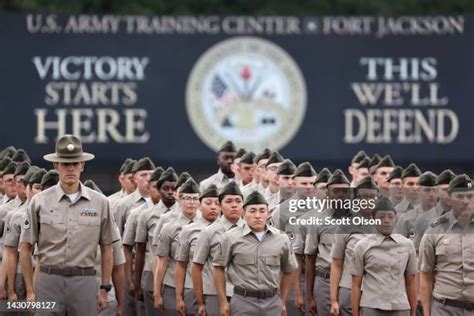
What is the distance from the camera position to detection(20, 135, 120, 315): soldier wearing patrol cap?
736 inches

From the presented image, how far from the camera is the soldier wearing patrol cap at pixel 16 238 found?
66.3ft

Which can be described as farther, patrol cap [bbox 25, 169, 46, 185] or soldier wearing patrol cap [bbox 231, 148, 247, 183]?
soldier wearing patrol cap [bbox 231, 148, 247, 183]

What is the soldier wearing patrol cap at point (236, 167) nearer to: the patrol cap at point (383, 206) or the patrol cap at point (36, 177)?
the patrol cap at point (36, 177)

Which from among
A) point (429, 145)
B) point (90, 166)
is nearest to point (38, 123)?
point (90, 166)

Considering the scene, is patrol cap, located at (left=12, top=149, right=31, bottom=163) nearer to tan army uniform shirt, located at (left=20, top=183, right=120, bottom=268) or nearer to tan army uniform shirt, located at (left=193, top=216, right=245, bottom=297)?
tan army uniform shirt, located at (left=193, top=216, right=245, bottom=297)

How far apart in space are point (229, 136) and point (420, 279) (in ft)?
38.1

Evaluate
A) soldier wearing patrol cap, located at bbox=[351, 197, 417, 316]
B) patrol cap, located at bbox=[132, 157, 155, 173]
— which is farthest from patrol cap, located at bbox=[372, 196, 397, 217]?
patrol cap, located at bbox=[132, 157, 155, 173]

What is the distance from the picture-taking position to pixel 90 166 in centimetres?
3130

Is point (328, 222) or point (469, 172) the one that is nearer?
point (328, 222)

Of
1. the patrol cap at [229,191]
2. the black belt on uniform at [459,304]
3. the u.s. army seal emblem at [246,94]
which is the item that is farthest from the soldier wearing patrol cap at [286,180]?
the u.s. army seal emblem at [246,94]

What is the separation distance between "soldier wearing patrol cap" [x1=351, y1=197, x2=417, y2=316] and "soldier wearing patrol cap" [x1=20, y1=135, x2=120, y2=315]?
7.08 feet

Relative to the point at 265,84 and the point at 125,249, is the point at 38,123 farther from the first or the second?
the point at 125,249

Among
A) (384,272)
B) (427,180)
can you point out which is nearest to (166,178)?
(427,180)

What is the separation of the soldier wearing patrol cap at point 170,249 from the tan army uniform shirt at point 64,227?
2.53 metres
